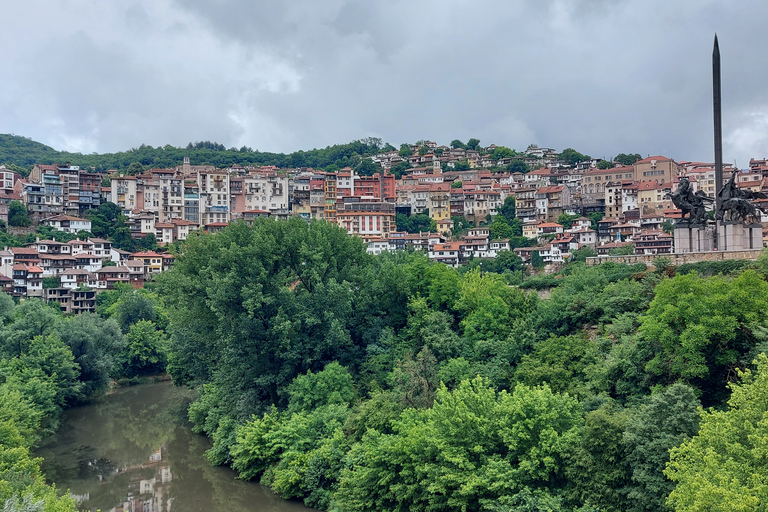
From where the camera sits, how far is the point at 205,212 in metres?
79.7

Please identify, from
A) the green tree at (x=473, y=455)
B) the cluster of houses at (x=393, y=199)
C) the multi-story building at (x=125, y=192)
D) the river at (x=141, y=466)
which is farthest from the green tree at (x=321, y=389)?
the multi-story building at (x=125, y=192)

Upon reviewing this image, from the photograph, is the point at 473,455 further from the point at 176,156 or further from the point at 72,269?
the point at 176,156

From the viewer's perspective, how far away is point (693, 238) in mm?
24062

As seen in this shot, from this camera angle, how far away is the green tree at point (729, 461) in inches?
390

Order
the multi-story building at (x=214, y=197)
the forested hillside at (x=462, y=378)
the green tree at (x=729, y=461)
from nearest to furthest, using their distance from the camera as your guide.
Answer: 1. the green tree at (x=729, y=461)
2. the forested hillside at (x=462, y=378)
3. the multi-story building at (x=214, y=197)

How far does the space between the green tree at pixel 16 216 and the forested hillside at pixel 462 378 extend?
42.8m

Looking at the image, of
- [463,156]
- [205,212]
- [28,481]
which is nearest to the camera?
[28,481]

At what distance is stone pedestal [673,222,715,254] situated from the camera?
78.1ft

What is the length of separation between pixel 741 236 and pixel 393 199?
58.7 metres

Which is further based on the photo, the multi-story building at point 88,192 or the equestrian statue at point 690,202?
the multi-story building at point 88,192

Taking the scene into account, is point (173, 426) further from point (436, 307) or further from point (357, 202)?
point (357, 202)

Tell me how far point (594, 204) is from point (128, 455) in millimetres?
58171

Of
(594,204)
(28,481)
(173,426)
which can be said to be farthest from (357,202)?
(28,481)

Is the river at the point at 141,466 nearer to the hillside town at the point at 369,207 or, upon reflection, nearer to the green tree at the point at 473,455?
the green tree at the point at 473,455
